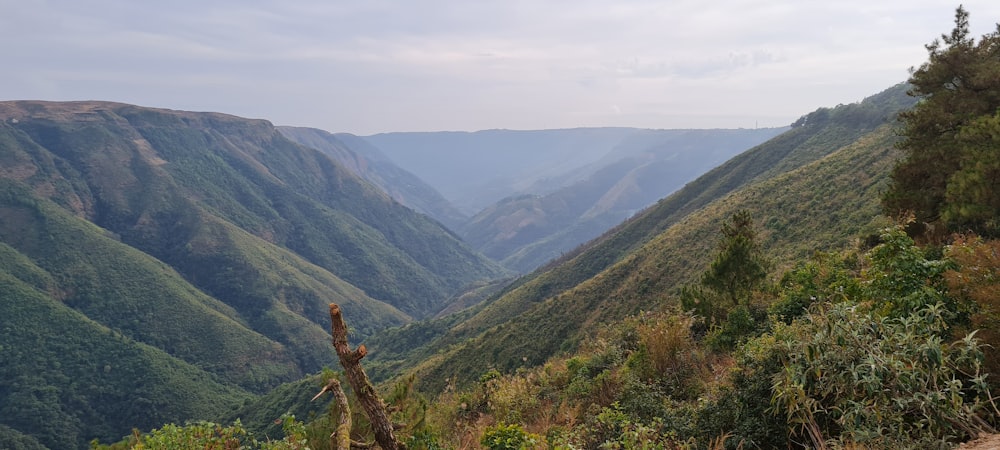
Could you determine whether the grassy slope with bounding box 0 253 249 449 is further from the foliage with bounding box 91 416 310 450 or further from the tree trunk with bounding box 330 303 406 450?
the tree trunk with bounding box 330 303 406 450

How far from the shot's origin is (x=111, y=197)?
547 feet

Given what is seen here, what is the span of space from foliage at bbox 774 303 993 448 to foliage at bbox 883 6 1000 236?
589cm

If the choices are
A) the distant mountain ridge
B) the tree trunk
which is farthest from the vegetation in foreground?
the distant mountain ridge

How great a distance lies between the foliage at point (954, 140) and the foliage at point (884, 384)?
5890mm

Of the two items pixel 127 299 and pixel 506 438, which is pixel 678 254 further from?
pixel 127 299

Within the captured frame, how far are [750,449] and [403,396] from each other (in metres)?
5.07

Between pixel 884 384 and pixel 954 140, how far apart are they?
29.8ft

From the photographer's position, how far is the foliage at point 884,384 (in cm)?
427

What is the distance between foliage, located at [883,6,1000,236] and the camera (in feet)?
30.0

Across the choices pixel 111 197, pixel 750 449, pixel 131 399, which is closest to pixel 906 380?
pixel 750 449

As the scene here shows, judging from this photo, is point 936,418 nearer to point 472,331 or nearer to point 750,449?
point 750,449

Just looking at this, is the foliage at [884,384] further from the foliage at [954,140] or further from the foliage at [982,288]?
the foliage at [954,140]

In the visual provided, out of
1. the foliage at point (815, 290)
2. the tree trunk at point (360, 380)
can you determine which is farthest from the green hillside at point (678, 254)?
the tree trunk at point (360, 380)

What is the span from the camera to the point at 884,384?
4.53 meters
